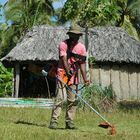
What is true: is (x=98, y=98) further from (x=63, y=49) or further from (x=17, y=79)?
(x=17, y=79)

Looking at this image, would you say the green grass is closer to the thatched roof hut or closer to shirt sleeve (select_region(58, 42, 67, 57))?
shirt sleeve (select_region(58, 42, 67, 57))

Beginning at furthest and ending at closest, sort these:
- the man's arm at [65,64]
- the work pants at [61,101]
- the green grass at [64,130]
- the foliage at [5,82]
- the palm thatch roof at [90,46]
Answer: the foliage at [5,82] → the palm thatch roof at [90,46] → the work pants at [61,101] → the man's arm at [65,64] → the green grass at [64,130]

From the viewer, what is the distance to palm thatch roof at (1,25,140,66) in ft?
77.9

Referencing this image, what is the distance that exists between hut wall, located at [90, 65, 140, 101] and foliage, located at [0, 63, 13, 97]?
4.07 meters

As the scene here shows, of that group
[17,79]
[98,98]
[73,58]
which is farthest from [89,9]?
[73,58]

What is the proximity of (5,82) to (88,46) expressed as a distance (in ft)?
14.6

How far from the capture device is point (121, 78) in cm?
2459

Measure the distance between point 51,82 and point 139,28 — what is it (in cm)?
1276

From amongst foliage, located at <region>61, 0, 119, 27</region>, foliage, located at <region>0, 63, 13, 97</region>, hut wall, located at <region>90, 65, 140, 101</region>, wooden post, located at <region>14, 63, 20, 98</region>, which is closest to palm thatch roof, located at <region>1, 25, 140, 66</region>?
wooden post, located at <region>14, 63, 20, 98</region>

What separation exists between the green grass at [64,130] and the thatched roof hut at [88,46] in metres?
9.70

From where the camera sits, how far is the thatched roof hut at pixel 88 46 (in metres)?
23.8

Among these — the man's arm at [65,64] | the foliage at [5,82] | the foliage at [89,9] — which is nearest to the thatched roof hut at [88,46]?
the foliage at [5,82]

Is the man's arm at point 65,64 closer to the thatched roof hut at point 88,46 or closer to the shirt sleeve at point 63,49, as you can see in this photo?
the shirt sleeve at point 63,49

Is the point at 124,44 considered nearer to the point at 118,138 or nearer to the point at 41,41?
the point at 41,41
